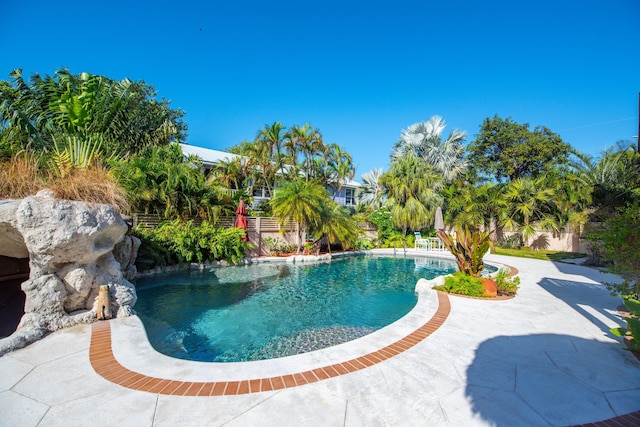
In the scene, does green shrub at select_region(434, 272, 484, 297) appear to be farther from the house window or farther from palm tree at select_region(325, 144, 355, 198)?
the house window

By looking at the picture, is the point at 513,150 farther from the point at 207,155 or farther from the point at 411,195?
the point at 207,155

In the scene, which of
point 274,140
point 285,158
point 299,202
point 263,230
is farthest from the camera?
point 285,158

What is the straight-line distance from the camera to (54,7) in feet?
32.4

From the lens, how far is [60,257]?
497cm

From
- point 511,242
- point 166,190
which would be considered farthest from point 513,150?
point 166,190

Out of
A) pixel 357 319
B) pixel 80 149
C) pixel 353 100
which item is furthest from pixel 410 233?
pixel 80 149

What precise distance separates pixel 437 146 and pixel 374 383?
28121 mm

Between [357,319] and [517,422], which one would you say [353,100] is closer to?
Result: [357,319]

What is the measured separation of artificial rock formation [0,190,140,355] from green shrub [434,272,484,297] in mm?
7533

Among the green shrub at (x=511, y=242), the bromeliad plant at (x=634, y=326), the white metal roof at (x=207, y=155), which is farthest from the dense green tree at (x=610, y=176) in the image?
the white metal roof at (x=207, y=155)

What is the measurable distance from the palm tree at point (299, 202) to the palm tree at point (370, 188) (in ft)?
29.9

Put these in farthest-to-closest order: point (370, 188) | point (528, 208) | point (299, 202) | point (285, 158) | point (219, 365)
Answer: point (370, 188) < point (285, 158) < point (528, 208) < point (299, 202) < point (219, 365)

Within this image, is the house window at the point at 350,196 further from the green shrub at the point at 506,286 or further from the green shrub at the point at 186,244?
the green shrub at the point at 506,286

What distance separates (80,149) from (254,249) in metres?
9.65
